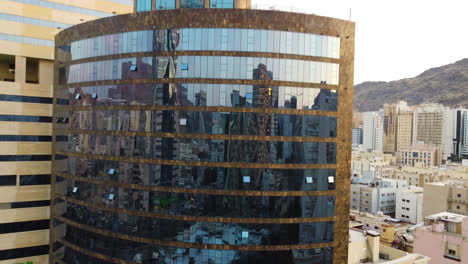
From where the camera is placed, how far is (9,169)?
125 feet

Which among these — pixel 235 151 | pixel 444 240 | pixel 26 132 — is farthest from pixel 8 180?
pixel 444 240

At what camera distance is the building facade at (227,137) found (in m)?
29.7

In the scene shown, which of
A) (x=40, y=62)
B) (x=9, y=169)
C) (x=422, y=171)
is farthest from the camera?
(x=422, y=171)

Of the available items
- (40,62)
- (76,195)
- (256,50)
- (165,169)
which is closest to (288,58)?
(256,50)

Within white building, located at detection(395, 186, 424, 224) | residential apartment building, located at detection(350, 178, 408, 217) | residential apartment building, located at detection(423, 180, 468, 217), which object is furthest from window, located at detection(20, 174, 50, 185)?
white building, located at detection(395, 186, 424, 224)

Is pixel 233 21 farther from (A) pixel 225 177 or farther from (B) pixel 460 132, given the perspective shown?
(B) pixel 460 132

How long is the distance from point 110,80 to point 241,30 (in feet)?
38.4

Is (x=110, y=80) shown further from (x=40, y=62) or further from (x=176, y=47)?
(x=40, y=62)

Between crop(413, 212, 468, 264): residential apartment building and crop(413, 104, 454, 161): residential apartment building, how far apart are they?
521 feet

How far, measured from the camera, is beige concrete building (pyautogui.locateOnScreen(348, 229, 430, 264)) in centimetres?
3547

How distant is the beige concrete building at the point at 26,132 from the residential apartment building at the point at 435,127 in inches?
7234

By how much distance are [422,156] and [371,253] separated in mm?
133456

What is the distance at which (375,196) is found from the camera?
97.1 meters

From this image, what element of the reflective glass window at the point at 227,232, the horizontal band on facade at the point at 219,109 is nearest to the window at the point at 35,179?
the reflective glass window at the point at 227,232
